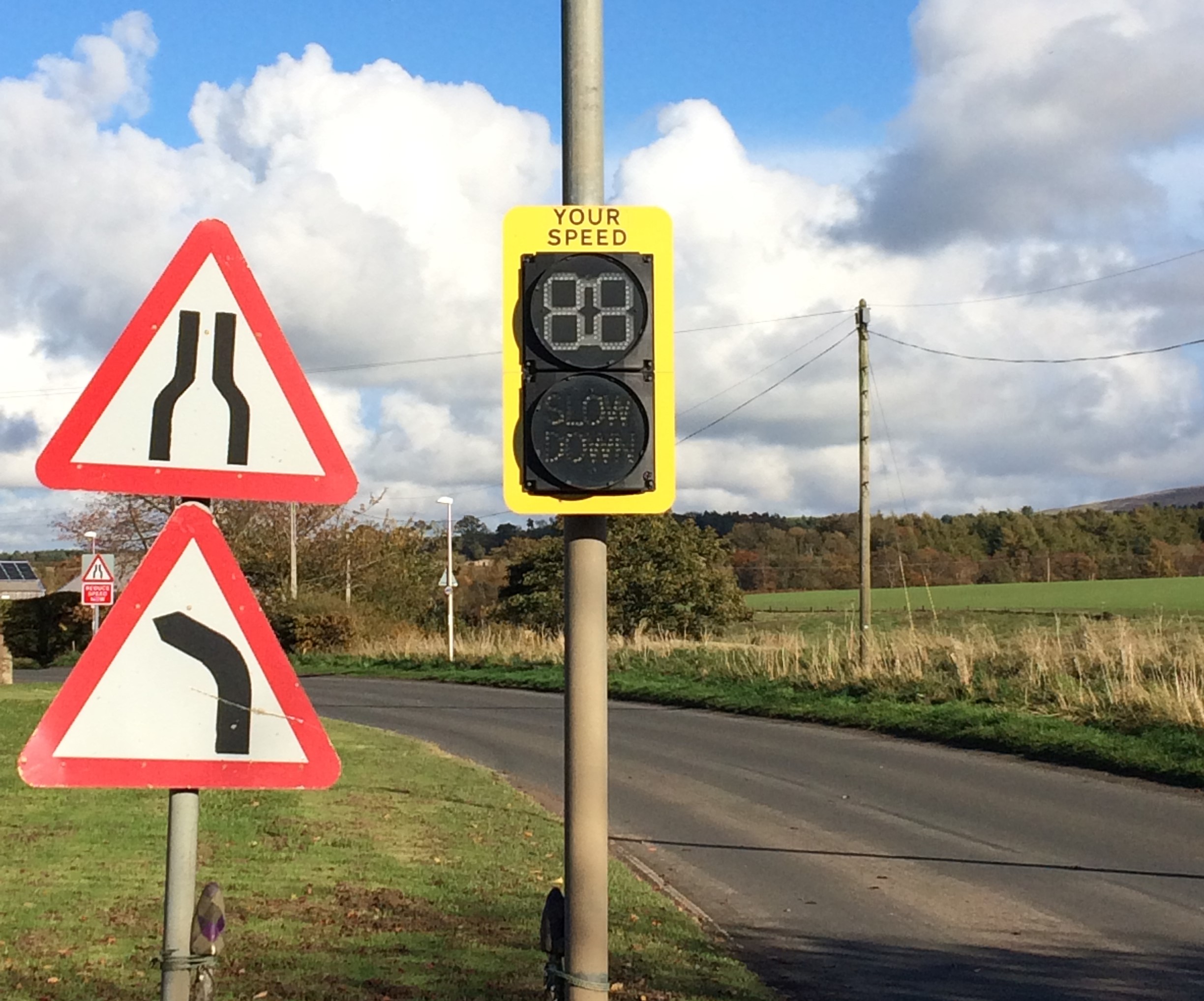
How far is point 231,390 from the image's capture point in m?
3.67

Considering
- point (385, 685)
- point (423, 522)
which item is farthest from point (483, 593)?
point (385, 685)

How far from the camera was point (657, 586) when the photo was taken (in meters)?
51.3

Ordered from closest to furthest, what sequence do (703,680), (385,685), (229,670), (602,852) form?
(229,670) < (602,852) < (703,680) < (385,685)

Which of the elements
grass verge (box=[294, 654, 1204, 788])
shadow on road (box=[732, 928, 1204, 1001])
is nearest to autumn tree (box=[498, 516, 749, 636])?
grass verge (box=[294, 654, 1204, 788])

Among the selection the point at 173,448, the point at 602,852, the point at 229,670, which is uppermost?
the point at 173,448

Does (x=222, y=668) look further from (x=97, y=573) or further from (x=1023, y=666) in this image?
(x=97, y=573)

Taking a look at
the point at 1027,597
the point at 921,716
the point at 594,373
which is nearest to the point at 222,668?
the point at 594,373

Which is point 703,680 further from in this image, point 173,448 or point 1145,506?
point 1145,506

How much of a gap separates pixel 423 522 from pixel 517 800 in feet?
166

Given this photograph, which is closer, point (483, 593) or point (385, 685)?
point (385, 685)

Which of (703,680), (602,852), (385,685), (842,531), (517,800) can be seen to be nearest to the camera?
(602,852)

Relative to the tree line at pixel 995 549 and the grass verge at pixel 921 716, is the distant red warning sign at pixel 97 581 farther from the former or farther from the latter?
the tree line at pixel 995 549

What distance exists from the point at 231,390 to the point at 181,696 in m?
0.79

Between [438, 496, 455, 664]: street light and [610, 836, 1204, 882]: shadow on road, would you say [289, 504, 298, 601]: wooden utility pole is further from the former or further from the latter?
[610, 836, 1204, 882]: shadow on road
